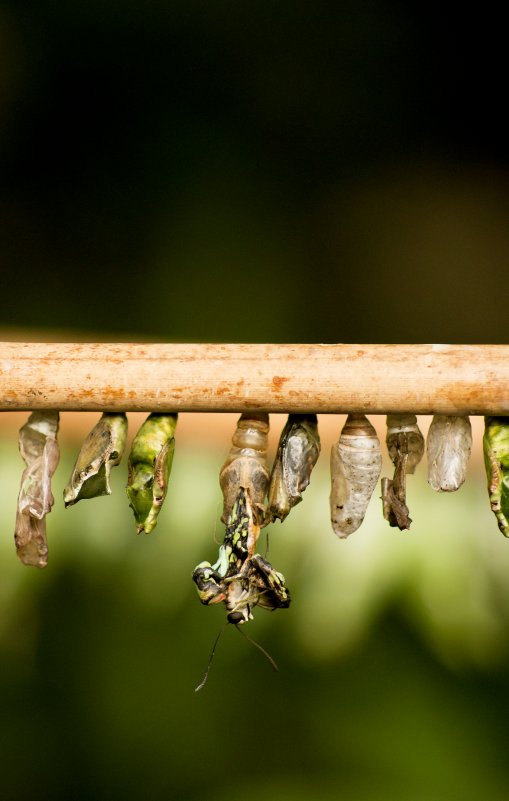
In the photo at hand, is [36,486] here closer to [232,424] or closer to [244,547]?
[244,547]

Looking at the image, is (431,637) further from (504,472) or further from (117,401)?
(117,401)

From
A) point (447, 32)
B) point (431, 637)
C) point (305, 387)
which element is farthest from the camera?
point (431, 637)

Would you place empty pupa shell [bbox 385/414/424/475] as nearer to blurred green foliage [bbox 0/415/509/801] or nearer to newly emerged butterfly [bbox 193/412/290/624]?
newly emerged butterfly [bbox 193/412/290/624]

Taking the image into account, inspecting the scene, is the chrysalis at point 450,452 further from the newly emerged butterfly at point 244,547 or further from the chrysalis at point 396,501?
the newly emerged butterfly at point 244,547

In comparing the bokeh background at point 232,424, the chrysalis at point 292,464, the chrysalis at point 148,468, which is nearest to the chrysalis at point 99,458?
the chrysalis at point 148,468

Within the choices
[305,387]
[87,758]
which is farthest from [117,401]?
[87,758]

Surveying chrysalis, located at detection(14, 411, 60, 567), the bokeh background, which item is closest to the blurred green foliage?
the bokeh background
